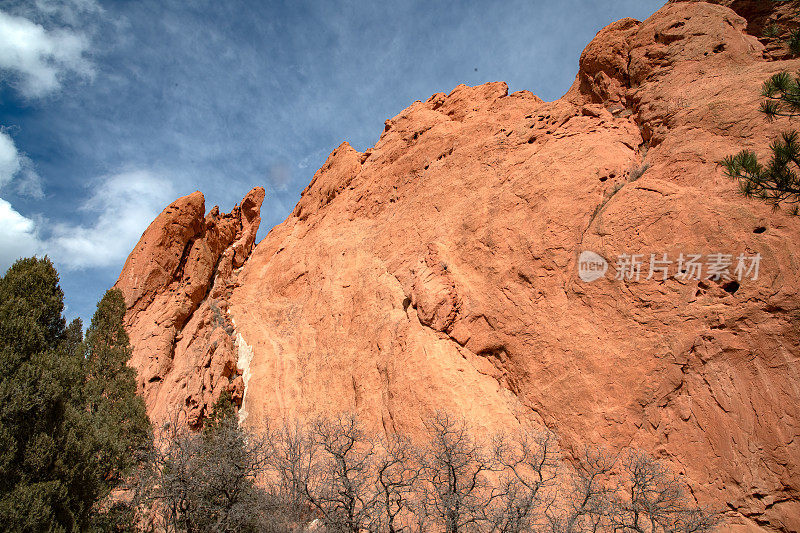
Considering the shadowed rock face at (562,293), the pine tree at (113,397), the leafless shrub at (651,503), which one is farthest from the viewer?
the pine tree at (113,397)

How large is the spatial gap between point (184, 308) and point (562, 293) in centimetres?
2336

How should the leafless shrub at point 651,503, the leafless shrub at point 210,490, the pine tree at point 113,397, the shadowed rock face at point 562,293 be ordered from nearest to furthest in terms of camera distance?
the leafless shrub at point 651,503 → the shadowed rock face at point 562,293 → the leafless shrub at point 210,490 → the pine tree at point 113,397

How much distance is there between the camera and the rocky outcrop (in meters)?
21.1

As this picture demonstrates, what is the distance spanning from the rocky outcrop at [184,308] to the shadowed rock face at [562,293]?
0.48 feet

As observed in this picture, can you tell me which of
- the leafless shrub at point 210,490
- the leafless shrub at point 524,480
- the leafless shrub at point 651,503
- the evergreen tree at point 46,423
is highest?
the evergreen tree at point 46,423

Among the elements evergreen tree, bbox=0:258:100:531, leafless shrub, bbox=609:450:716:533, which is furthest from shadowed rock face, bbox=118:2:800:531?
evergreen tree, bbox=0:258:100:531

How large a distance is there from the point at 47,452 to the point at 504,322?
1480 centimetres

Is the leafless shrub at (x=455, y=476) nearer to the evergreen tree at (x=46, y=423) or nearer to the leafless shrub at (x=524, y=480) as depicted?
the leafless shrub at (x=524, y=480)

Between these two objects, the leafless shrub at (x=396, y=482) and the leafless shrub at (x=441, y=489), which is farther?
the leafless shrub at (x=396, y=482)

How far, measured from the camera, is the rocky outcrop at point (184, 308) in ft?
69.1

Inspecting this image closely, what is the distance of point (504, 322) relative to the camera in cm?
1577

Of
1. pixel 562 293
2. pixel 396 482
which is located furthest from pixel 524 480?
pixel 562 293

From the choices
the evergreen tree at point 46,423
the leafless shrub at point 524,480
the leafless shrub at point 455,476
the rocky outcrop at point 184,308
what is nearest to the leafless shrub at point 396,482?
the leafless shrub at point 455,476

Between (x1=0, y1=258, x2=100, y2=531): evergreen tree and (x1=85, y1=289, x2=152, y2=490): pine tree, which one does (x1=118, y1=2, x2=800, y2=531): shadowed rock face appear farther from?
(x1=0, y1=258, x2=100, y2=531): evergreen tree
